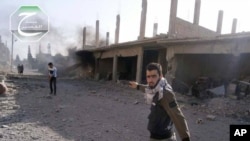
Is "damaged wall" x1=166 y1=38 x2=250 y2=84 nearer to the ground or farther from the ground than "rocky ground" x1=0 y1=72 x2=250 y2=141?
farther from the ground

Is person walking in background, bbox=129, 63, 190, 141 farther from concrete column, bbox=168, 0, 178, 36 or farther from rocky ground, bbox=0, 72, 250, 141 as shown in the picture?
concrete column, bbox=168, 0, 178, 36

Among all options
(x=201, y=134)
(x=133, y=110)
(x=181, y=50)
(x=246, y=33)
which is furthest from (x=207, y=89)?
(x=201, y=134)

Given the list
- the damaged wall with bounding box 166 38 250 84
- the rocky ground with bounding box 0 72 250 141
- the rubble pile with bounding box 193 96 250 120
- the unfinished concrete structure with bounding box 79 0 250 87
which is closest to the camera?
the rocky ground with bounding box 0 72 250 141

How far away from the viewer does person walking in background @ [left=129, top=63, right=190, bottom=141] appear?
99.4 inches

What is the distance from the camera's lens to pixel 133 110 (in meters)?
8.52

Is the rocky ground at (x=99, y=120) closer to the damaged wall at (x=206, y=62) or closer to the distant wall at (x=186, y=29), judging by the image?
the damaged wall at (x=206, y=62)

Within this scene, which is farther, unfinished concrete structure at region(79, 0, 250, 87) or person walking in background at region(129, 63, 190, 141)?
unfinished concrete structure at region(79, 0, 250, 87)

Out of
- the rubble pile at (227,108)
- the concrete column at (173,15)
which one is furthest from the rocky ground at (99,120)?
the concrete column at (173,15)

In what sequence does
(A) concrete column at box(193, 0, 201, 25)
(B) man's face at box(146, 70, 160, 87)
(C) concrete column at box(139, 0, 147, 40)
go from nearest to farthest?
1. (B) man's face at box(146, 70, 160, 87)
2. (A) concrete column at box(193, 0, 201, 25)
3. (C) concrete column at box(139, 0, 147, 40)

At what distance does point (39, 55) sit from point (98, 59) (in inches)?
1461

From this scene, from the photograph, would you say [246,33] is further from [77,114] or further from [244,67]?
[77,114]

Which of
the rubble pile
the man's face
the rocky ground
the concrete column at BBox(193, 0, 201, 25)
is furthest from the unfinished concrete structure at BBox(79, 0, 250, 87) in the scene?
the man's face

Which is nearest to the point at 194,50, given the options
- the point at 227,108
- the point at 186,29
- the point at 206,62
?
the point at 206,62

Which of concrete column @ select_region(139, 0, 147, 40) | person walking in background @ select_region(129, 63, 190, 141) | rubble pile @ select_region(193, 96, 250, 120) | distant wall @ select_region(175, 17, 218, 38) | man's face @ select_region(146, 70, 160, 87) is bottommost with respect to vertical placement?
rubble pile @ select_region(193, 96, 250, 120)
